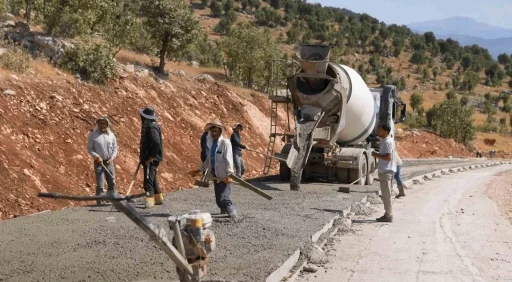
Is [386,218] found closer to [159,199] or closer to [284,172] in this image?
[159,199]

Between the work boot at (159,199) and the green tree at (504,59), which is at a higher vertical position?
the green tree at (504,59)

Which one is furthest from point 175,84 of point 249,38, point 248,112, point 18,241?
point 18,241

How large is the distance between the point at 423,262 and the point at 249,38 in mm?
30456

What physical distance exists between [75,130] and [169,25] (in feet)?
33.2

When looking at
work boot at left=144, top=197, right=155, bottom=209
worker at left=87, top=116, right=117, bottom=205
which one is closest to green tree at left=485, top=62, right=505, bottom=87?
work boot at left=144, top=197, right=155, bottom=209

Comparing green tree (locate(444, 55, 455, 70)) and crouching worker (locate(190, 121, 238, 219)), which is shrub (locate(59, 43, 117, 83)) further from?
green tree (locate(444, 55, 455, 70))

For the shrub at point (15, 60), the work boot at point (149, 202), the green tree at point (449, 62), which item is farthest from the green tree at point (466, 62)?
the work boot at point (149, 202)

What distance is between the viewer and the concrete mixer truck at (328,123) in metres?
16.9

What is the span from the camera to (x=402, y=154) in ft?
137

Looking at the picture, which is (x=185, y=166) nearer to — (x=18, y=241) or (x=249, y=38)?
(x=18, y=241)

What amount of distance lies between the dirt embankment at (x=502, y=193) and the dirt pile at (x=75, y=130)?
26.3 feet

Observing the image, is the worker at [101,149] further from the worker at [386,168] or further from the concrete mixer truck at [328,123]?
the concrete mixer truck at [328,123]

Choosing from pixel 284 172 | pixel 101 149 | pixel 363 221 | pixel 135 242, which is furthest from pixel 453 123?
pixel 135 242

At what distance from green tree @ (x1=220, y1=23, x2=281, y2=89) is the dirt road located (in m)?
22.7
